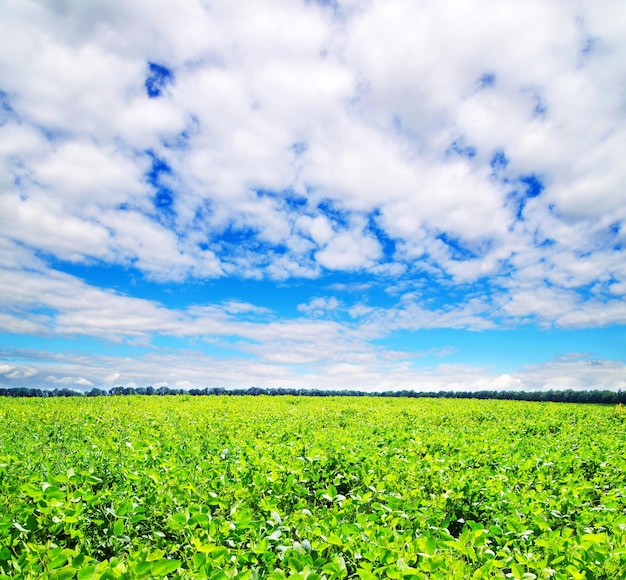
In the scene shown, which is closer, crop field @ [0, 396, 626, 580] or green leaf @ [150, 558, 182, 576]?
green leaf @ [150, 558, 182, 576]

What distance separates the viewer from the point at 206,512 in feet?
14.5

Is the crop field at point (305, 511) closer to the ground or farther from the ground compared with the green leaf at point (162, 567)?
closer to the ground

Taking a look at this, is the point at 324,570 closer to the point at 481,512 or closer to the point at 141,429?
the point at 481,512

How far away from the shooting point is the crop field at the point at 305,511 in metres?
3.39

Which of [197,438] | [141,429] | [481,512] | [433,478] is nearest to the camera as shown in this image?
[481,512]

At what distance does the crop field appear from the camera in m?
3.39

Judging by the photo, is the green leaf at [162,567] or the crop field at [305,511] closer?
the green leaf at [162,567]

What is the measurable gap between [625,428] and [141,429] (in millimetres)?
20917

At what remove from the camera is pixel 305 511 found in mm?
4684

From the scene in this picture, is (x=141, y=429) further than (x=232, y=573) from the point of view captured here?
Yes

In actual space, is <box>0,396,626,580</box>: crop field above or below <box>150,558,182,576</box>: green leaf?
below

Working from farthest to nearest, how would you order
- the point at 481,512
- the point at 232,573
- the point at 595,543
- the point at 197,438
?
the point at 197,438 < the point at 481,512 < the point at 595,543 < the point at 232,573

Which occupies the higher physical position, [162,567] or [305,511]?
[162,567]

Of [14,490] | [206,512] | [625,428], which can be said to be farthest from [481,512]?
[625,428]
